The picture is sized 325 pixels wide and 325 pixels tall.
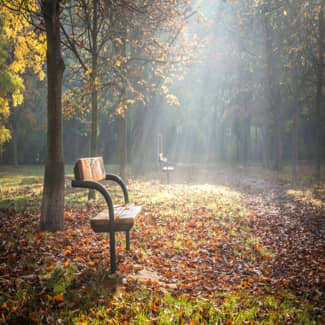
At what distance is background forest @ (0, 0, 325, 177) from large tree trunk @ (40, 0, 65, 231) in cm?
310

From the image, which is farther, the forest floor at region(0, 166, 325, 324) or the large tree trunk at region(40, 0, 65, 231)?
the large tree trunk at region(40, 0, 65, 231)

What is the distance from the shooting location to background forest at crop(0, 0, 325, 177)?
492 inches

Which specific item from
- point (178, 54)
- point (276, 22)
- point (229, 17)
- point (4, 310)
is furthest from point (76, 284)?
point (229, 17)

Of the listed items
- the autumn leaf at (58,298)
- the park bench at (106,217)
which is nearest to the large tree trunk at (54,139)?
the park bench at (106,217)

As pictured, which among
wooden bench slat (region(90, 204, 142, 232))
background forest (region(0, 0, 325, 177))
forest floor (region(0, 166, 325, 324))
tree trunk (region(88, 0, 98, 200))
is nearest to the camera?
forest floor (region(0, 166, 325, 324))

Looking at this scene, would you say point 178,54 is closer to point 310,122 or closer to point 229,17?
point 229,17

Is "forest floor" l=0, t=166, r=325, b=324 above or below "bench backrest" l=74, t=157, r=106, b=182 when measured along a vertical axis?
below

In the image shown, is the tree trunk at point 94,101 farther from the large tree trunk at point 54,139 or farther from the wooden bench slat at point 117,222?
the wooden bench slat at point 117,222

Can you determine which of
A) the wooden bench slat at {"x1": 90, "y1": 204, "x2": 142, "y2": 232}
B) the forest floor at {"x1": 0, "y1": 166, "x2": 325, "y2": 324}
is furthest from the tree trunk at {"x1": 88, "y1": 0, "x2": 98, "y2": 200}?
the wooden bench slat at {"x1": 90, "y1": 204, "x2": 142, "y2": 232}

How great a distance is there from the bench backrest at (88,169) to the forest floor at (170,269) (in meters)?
1.14

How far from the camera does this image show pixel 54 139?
6062mm

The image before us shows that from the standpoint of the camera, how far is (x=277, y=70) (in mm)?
23156

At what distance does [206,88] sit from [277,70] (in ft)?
35.6

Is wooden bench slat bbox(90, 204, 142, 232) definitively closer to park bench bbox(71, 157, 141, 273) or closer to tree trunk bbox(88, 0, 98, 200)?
park bench bbox(71, 157, 141, 273)
